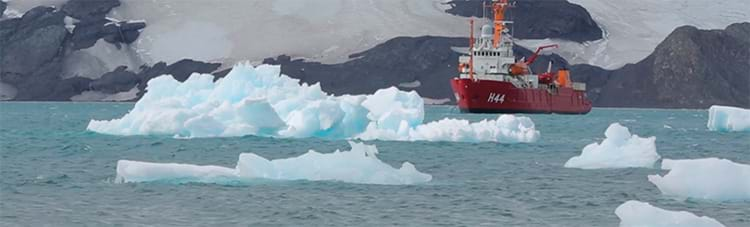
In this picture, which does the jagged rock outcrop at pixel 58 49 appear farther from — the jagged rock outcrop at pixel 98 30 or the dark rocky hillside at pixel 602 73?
the dark rocky hillside at pixel 602 73

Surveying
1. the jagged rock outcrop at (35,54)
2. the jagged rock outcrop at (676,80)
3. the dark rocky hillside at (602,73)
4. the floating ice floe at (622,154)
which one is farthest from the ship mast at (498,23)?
the floating ice floe at (622,154)

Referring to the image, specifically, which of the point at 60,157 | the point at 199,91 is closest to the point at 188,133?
the point at 199,91

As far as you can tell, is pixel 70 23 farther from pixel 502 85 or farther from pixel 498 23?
pixel 502 85

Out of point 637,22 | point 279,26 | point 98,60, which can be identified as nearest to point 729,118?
point 279,26

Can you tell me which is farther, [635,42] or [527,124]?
[635,42]

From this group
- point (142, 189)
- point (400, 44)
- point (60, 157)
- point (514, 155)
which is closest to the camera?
point (142, 189)

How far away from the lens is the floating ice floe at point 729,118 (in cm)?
5625

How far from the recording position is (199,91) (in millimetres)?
43781

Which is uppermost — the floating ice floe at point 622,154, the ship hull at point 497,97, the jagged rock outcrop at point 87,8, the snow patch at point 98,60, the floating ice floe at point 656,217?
the floating ice floe at point 656,217

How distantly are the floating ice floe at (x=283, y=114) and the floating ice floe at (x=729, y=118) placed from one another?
14957 millimetres

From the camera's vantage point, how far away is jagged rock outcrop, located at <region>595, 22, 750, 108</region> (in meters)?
116

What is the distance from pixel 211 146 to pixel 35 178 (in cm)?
1139

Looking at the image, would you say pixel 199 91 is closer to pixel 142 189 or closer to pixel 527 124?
pixel 527 124

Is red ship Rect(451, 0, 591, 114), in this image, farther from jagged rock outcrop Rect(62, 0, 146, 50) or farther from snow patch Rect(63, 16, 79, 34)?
snow patch Rect(63, 16, 79, 34)
